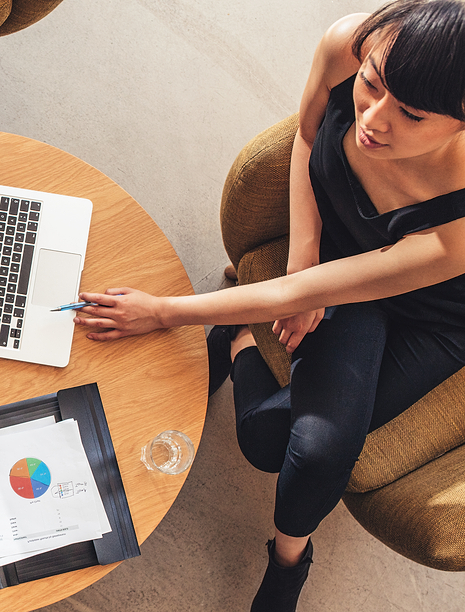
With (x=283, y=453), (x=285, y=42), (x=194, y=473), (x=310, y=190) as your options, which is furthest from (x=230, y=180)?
(x=285, y=42)

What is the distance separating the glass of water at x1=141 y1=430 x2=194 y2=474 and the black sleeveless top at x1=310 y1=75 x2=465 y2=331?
1.85 ft

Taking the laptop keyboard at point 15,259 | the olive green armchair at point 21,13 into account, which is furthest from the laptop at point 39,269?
the olive green armchair at point 21,13

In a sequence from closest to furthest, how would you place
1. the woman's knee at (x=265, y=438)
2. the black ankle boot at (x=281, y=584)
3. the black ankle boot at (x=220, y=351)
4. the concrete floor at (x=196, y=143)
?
the woman's knee at (x=265, y=438)
the black ankle boot at (x=281, y=584)
the black ankle boot at (x=220, y=351)
the concrete floor at (x=196, y=143)

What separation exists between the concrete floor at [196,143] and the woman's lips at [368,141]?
38.2 inches

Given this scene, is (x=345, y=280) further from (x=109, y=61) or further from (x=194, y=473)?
(x=109, y=61)

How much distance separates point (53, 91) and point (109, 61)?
0.76 ft

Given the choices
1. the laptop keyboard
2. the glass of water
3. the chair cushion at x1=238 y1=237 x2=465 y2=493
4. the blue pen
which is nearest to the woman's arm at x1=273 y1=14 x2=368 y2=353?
the chair cushion at x1=238 y1=237 x2=465 y2=493

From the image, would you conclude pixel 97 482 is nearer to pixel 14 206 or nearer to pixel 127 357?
pixel 127 357

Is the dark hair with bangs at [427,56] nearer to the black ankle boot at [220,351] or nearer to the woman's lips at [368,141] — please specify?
the woman's lips at [368,141]

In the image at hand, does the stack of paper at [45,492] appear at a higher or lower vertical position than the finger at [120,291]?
lower

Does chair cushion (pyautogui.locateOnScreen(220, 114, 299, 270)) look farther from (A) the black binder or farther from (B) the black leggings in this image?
(A) the black binder

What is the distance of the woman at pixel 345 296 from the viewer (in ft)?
3.17

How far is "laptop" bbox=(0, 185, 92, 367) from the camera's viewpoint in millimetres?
1025

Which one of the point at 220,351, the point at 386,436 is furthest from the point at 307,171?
the point at 386,436
